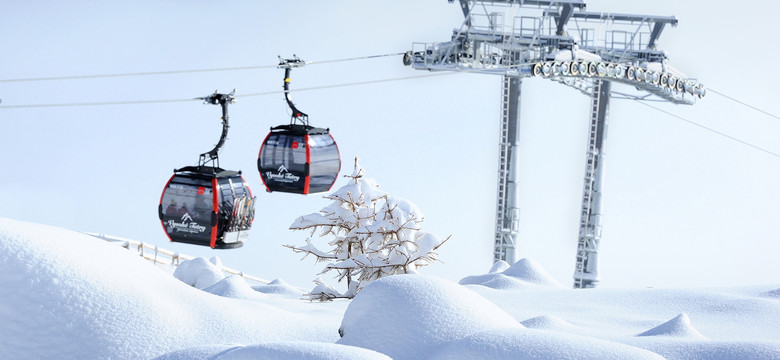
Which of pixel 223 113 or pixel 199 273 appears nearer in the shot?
pixel 223 113

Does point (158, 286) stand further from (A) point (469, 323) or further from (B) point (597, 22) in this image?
(B) point (597, 22)

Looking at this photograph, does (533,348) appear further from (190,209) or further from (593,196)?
(593,196)

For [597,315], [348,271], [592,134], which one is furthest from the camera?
[592,134]

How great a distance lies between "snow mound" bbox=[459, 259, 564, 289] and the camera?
67.0 feet

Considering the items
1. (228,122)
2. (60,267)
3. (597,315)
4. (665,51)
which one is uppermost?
(665,51)

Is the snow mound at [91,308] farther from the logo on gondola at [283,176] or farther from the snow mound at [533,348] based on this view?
the logo on gondola at [283,176]

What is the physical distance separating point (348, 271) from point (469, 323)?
811 cm

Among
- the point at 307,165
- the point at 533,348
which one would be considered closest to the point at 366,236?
the point at 307,165

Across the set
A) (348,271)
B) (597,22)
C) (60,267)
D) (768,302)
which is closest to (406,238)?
(348,271)

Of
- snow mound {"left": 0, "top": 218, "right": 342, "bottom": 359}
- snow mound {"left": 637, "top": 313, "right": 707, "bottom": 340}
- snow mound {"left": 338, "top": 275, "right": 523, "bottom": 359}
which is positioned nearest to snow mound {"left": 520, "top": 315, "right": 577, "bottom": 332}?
snow mound {"left": 637, "top": 313, "right": 707, "bottom": 340}

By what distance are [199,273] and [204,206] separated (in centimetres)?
772

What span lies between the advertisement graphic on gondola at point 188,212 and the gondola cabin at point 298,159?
1.90 m

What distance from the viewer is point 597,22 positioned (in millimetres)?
23859

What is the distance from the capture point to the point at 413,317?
28.7 feet
